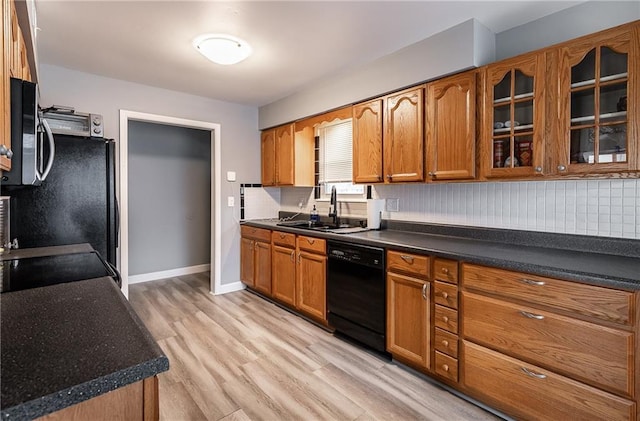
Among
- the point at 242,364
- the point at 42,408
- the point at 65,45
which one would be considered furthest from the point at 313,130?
the point at 42,408

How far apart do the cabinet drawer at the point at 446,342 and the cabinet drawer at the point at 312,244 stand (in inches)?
46.0

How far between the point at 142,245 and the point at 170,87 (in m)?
2.29

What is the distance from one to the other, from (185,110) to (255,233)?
1605 millimetres

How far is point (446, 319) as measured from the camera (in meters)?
2.01

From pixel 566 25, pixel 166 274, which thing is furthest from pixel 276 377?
pixel 166 274

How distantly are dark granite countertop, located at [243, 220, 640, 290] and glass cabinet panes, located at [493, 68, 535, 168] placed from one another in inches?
21.3

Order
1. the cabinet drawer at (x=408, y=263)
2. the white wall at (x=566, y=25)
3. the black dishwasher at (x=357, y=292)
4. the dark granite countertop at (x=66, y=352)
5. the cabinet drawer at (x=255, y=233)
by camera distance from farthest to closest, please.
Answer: the cabinet drawer at (x=255, y=233) → the black dishwasher at (x=357, y=292) → the cabinet drawer at (x=408, y=263) → the white wall at (x=566, y=25) → the dark granite countertop at (x=66, y=352)

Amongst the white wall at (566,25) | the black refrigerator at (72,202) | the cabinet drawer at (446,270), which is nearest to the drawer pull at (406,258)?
the cabinet drawer at (446,270)

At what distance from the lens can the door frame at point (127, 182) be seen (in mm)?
3248

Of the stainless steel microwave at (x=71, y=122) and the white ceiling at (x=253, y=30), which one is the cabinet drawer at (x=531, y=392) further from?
the stainless steel microwave at (x=71, y=122)

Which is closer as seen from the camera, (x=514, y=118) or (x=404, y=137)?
(x=514, y=118)

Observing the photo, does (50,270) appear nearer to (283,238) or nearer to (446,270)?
(283,238)

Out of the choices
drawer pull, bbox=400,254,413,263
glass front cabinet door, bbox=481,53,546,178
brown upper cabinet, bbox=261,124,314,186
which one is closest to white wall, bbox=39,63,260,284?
brown upper cabinet, bbox=261,124,314,186

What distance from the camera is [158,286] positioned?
4336 mm
